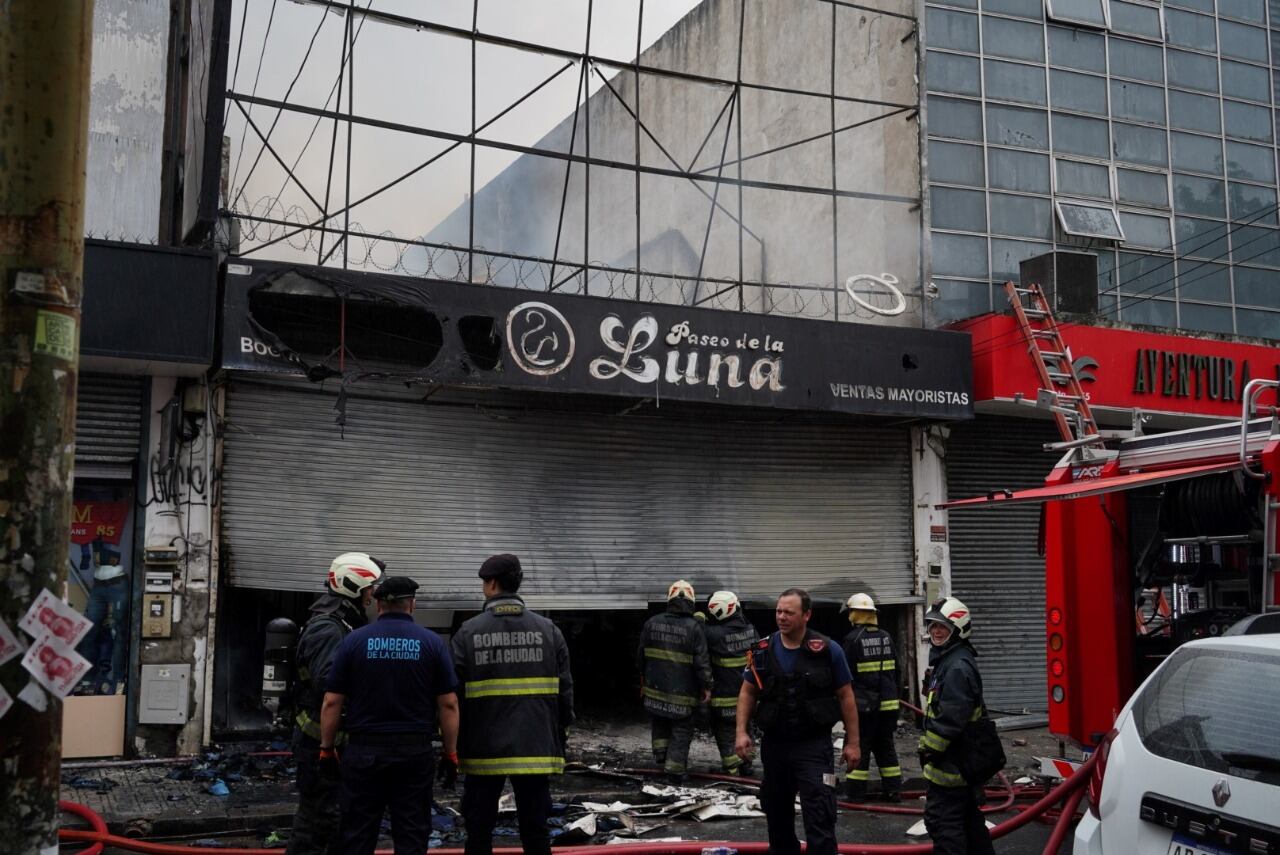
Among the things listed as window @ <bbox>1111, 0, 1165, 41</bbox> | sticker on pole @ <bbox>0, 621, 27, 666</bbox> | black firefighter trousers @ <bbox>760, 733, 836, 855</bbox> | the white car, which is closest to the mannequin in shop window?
black firefighter trousers @ <bbox>760, 733, 836, 855</bbox>

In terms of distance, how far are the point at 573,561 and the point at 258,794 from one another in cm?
415

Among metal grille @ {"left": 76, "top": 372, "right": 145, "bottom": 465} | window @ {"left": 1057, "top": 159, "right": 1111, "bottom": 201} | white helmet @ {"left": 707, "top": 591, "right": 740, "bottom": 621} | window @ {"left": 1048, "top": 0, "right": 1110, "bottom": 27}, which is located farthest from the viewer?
window @ {"left": 1048, "top": 0, "right": 1110, "bottom": 27}

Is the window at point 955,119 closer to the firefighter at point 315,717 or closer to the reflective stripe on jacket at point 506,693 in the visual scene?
the reflective stripe on jacket at point 506,693

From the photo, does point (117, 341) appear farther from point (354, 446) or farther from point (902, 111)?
point (902, 111)

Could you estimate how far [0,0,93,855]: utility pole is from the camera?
3.30 metres

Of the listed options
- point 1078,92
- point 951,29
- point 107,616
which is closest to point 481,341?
point 107,616

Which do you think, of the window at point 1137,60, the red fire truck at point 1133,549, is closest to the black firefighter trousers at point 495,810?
the red fire truck at point 1133,549

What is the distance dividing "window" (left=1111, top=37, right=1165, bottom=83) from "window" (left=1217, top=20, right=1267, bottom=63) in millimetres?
1165

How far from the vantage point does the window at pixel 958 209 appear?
14.2 metres

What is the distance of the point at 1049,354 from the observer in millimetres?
13547

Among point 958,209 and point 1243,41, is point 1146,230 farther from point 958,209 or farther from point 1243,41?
point 1243,41

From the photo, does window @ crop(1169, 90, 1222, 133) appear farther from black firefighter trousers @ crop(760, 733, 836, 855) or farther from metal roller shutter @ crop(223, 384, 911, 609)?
black firefighter trousers @ crop(760, 733, 836, 855)

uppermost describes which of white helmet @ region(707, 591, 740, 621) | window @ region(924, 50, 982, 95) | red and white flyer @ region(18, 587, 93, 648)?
window @ region(924, 50, 982, 95)

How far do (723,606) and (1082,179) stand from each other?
7.94m
